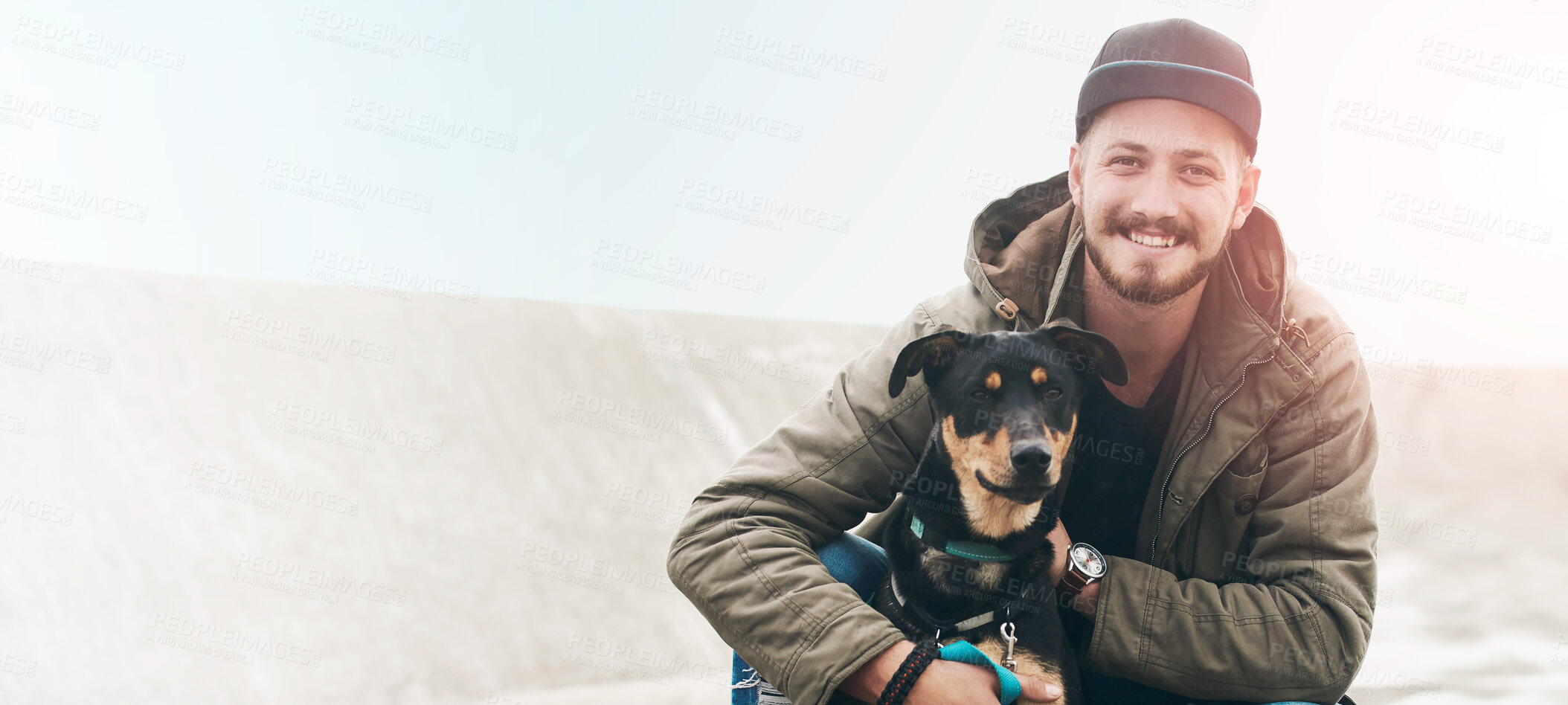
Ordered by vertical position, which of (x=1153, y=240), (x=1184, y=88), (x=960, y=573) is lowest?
(x=960, y=573)

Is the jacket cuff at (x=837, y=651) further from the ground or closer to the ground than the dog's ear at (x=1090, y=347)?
closer to the ground

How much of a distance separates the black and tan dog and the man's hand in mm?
50

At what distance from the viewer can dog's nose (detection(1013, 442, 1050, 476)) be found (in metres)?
1.60

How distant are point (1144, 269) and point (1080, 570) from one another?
2.12 feet

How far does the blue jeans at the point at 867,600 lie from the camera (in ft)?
5.98

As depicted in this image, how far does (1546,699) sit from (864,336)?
404 centimetres

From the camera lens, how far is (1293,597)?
5.84ft

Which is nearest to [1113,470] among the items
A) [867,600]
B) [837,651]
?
[867,600]

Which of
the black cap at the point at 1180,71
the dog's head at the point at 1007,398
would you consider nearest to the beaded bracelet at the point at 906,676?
the dog's head at the point at 1007,398

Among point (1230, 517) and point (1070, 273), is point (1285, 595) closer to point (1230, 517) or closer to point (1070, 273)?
point (1230, 517)

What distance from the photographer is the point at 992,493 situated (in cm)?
169

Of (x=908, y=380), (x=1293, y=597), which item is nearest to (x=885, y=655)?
(x=908, y=380)

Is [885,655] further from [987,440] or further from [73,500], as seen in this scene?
[73,500]

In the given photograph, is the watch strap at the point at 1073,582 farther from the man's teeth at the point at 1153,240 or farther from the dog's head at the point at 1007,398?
the man's teeth at the point at 1153,240
